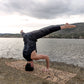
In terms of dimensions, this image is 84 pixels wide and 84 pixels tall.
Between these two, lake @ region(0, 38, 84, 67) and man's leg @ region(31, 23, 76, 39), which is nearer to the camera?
man's leg @ region(31, 23, 76, 39)

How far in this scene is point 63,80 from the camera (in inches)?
290

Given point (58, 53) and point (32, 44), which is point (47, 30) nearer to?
point (32, 44)

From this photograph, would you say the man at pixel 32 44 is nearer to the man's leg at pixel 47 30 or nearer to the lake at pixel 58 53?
the man's leg at pixel 47 30

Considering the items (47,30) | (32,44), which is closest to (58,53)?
(47,30)

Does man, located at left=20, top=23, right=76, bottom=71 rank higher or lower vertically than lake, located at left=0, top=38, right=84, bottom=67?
higher

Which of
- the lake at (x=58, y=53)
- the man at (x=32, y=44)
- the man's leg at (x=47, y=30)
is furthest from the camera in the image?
the lake at (x=58, y=53)

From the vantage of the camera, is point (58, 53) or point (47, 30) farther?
point (58, 53)

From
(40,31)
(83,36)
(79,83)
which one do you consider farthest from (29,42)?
(83,36)

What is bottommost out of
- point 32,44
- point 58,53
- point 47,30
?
point 58,53

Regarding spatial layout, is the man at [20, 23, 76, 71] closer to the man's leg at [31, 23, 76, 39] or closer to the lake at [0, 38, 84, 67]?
the man's leg at [31, 23, 76, 39]

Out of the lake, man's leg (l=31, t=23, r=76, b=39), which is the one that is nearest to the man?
man's leg (l=31, t=23, r=76, b=39)

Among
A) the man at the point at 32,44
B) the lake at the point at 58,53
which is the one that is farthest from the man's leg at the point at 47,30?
the lake at the point at 58,53

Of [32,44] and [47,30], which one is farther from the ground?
[47,30]

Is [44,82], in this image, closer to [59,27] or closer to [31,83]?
[31,83]
